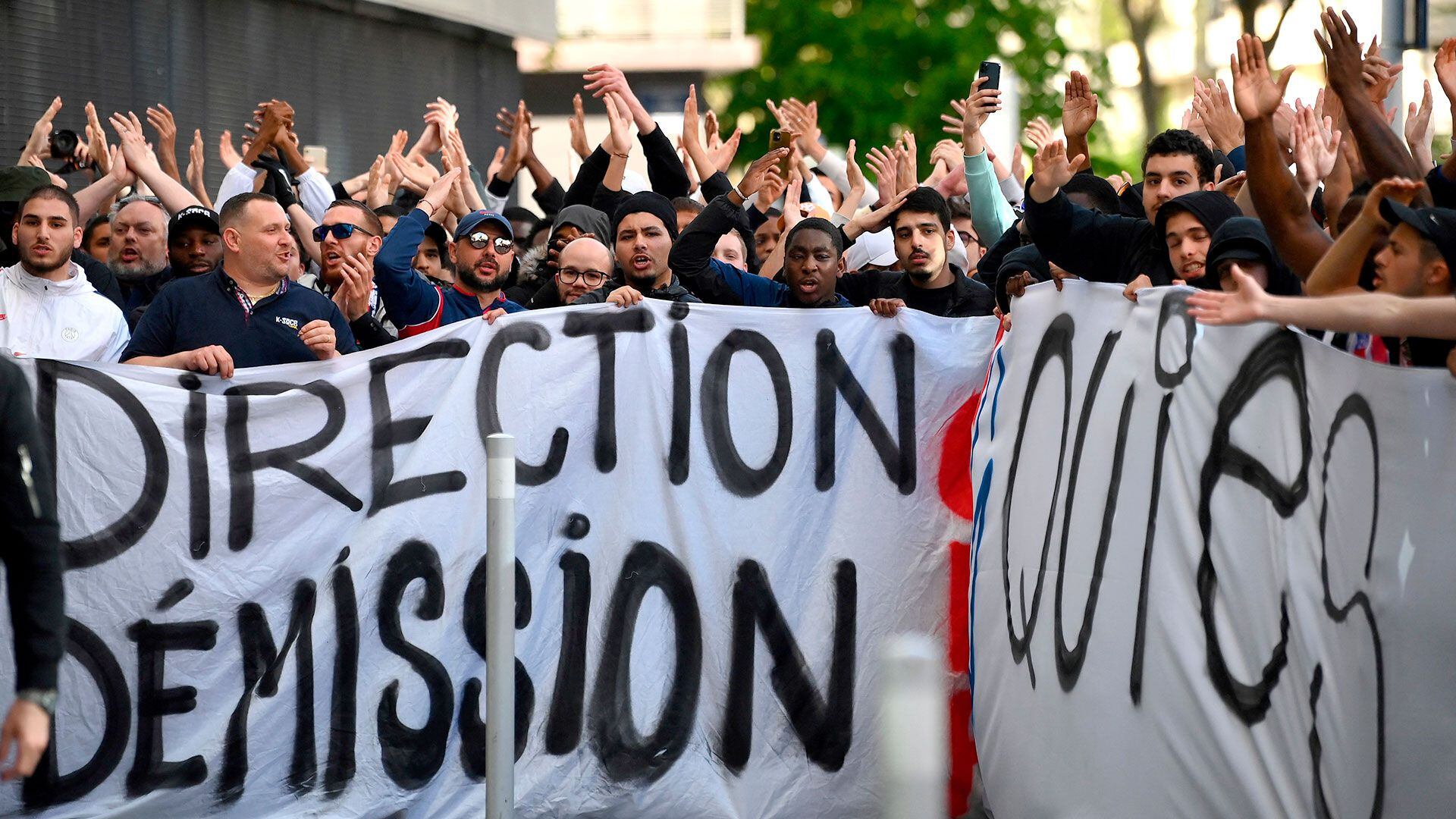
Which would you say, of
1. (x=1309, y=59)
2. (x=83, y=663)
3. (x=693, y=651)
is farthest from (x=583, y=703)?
(x=1309, y=59)

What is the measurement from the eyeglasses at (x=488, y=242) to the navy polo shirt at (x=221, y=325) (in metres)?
1.24

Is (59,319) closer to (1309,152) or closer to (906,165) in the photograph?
(906,165)

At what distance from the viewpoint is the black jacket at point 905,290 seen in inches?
286

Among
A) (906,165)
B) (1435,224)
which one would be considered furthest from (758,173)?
(1435,224)

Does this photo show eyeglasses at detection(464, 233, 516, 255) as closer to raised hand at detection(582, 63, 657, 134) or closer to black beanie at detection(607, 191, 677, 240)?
black beanie at detection(607, 191, 677, 240)

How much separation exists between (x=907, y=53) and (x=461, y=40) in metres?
12.7

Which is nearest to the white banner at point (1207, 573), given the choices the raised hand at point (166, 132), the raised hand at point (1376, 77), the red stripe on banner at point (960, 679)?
the red stripe on banner at point (960, 679)

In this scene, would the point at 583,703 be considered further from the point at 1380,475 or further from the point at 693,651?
the point at 1380,475

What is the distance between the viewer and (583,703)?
6.10 metres

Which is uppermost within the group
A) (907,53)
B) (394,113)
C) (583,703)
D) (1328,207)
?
(907,53)

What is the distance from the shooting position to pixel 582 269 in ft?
24.0

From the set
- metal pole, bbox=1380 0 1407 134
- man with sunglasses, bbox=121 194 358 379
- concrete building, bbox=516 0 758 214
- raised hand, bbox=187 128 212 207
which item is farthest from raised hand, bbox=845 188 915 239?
concrete building, bbox=516 0 758 214

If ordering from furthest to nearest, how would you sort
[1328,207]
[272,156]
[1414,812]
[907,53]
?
[907,53] → [272,156] → [1328,207] → [1414,812]

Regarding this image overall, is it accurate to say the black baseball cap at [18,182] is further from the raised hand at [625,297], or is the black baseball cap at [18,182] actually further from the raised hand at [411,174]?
the raised hand at [625,297]
